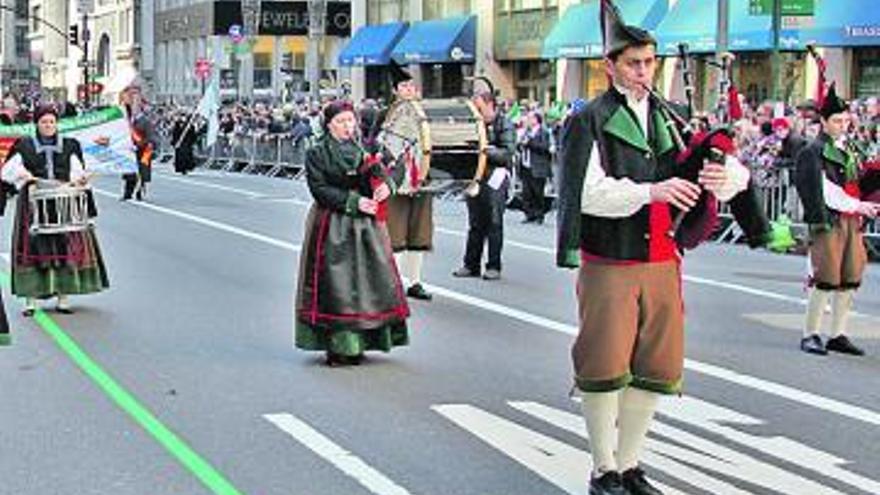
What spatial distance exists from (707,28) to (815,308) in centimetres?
2040

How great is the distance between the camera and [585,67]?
37719 millimetres

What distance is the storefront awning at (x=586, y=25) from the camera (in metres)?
33.1

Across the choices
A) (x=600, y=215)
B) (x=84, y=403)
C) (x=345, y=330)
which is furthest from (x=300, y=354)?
(x=600, y=215)

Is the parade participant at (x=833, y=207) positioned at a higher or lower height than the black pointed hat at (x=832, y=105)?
lower

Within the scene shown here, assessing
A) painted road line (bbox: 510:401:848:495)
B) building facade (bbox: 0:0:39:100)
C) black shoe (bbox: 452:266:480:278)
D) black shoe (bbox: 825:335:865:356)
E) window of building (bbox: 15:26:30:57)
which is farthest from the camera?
window of building (bbox: 15:26:30:57)

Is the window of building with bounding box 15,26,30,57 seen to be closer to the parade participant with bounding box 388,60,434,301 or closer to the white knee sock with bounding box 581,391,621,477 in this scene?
the parade participant with bounding box 388,60,434,301

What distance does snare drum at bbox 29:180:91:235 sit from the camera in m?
12.1

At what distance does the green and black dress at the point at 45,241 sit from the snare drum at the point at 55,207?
0.19ft

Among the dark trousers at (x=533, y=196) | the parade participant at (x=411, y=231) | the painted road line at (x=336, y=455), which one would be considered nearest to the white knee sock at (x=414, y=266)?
the parade participant at (x=411, y=231)

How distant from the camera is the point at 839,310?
1084cm

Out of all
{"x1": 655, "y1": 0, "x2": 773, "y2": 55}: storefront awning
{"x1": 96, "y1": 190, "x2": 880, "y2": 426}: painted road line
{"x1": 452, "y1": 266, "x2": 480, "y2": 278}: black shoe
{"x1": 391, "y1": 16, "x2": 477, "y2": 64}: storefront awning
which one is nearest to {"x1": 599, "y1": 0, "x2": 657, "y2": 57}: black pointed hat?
{"x1": 96, "y1": 190, "x2": 880, "y2": 426}: painted road line

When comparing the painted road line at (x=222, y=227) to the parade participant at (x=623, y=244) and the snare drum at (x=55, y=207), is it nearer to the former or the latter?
the snare drum at (x=55, y=207)

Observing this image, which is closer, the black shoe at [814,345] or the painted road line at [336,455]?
the painted road line at [336,455]

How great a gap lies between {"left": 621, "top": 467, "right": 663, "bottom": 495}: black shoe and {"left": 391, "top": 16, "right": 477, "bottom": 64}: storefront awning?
36313 mm
